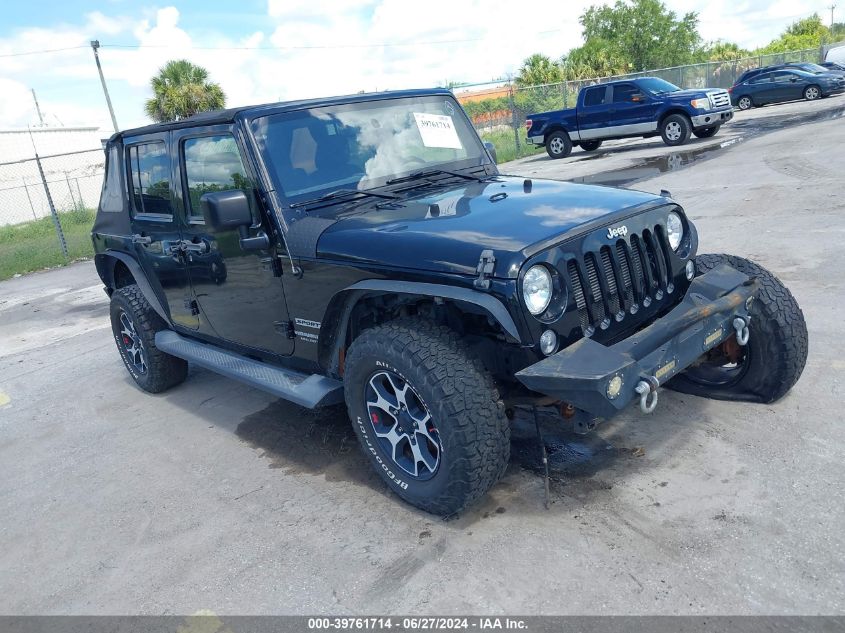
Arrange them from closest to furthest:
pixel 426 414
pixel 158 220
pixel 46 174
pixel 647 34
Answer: pixel 426 414, pixel 158 220, pixel 46 174, pixel 647 34

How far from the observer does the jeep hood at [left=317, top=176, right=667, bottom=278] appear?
9.92ft

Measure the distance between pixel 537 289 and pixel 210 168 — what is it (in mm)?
2344

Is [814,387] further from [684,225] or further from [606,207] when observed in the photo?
[606,207]

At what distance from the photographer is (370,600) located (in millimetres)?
2846

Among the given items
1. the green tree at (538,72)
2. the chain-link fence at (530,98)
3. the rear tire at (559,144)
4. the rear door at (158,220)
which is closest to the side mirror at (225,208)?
the rear door at (158,220)

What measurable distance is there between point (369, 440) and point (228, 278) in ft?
4.86

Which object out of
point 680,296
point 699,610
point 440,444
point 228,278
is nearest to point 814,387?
point 680,296

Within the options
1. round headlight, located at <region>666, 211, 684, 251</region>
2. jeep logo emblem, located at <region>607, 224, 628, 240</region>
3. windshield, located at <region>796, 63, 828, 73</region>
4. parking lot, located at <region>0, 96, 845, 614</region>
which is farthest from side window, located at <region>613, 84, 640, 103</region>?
jeep logo emblem, located at <region>607, 224, 628, 240</region>

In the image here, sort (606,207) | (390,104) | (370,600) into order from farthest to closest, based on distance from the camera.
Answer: (390,104) < (606,207) < (370,600)

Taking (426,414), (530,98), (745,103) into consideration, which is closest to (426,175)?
(426,414)

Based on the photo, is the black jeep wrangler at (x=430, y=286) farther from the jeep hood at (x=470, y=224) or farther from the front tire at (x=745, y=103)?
the front tire at (x=745, y=103)

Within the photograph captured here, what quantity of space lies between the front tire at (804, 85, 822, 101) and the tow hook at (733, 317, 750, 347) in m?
26.0

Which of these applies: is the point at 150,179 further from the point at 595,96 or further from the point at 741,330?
the point at 595,96

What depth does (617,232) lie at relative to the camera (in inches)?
129
